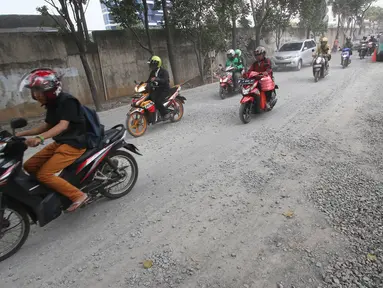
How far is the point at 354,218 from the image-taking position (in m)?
2.88

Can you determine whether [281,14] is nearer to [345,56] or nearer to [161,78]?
[345,56]

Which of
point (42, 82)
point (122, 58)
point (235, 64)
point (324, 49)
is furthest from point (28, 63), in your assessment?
point (324, 49)

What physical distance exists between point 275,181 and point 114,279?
7.82 ft

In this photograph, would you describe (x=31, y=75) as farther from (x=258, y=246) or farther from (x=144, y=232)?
(x=258, y=246)

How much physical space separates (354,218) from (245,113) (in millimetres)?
4024

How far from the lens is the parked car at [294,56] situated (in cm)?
1633

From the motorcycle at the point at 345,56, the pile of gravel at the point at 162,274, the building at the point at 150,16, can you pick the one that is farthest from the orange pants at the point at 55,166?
the motorcycle at the point at 345,56

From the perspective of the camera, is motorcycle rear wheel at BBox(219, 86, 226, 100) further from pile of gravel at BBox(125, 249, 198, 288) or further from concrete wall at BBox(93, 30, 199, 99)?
pile of gravel at BBox(125, 249, 198, 288)

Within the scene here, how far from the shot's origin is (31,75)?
2721mm

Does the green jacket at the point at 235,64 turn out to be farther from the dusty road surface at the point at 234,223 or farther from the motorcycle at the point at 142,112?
the dusty road surface at the point at 234,223

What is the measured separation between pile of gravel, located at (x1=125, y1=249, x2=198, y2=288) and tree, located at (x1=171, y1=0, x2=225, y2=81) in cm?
1210

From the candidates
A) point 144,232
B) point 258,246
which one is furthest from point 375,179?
point 144,232

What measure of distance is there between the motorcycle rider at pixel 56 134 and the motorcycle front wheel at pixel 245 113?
415cm

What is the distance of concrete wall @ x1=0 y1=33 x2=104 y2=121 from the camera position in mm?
8672
